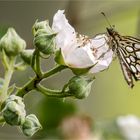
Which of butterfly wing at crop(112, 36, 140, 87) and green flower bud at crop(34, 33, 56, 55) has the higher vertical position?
green flower bud at crop(34, 33, 56, 55)

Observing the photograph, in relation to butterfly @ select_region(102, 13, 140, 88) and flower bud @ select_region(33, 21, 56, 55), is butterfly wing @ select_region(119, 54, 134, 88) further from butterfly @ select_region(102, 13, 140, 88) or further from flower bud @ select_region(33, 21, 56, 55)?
flower bud @ select_region(33, 21, 56, 55)

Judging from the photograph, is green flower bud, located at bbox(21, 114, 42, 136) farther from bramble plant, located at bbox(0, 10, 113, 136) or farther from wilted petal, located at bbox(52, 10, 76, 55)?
wilted petal, located at bbox(52, 10, 76, 55)

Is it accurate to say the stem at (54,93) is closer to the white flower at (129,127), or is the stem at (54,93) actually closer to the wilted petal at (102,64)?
the wilted petal at (102,64)

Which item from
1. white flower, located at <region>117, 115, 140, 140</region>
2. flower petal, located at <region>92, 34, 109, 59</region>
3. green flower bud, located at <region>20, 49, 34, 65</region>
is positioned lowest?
white flower, located at <region>117, 115, 140, 140</region>

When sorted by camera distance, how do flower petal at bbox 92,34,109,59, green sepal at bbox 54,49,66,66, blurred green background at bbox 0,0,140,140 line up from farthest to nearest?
blurred green background at bbox 0,0,140,140, flower petal at bbox 92,34,109,59, green sepal at bbox 54,49,66,66

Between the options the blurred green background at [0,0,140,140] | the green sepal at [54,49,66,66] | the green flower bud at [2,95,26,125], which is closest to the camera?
the green flower bud at [2,95,26,125]

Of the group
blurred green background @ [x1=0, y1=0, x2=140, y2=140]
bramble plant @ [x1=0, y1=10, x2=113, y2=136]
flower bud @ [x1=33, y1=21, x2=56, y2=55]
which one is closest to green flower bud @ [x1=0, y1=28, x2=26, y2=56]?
bramble plant @ [x1=0, y1=10, x2=113, y2=136]

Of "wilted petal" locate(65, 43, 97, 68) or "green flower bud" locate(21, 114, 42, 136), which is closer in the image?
"green flower bud" locate(21, 114, 42, 136)

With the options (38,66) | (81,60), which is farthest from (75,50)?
(38,66)
